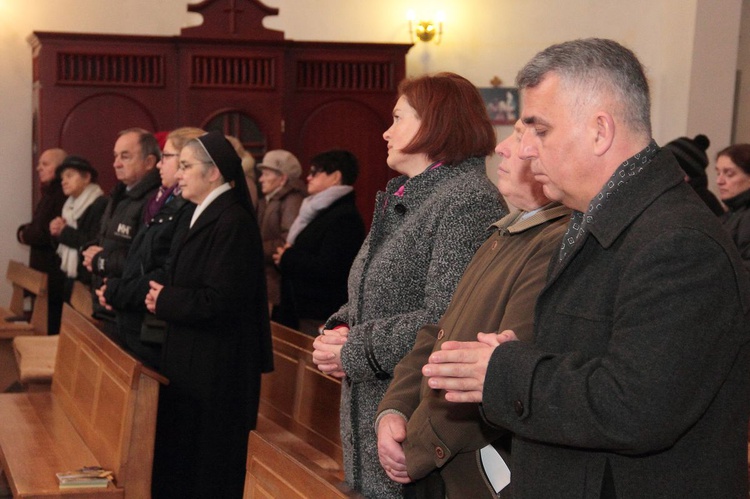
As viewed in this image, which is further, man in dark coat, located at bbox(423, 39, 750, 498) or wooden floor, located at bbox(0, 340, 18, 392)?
wooden floor, located at bbox(0, 340, 18, 392)

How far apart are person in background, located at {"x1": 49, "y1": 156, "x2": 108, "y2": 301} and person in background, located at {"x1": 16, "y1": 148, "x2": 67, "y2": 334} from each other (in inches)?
5.4

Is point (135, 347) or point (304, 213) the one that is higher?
point (304, 213)

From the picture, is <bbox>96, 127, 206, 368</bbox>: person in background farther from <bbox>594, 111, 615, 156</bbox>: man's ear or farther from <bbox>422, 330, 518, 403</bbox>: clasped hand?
<bbox>594, 111, 615, 156</bbox>: man's ear

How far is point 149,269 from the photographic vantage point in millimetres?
4273

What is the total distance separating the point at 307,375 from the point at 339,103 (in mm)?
5493

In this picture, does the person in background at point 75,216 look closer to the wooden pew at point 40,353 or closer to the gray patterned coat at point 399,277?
the wooden pew at point 40,353

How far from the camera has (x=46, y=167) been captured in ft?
26.3

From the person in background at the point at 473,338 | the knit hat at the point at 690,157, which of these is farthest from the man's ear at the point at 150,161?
the person in background at the point at 473,338

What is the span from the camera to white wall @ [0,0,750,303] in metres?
8.31

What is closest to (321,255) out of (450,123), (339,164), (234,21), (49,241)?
(339,164)

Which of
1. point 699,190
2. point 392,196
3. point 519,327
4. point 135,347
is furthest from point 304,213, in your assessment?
point 519,327

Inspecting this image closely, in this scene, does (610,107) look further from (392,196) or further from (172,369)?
(172,369)

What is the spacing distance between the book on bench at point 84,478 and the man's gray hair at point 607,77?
7.66ft

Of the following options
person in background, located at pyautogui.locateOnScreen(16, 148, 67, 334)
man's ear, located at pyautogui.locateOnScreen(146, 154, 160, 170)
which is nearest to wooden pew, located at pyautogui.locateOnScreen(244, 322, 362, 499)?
man's ear, located at pyautogui.locateOnScreen(146, 154, 160, 170)
